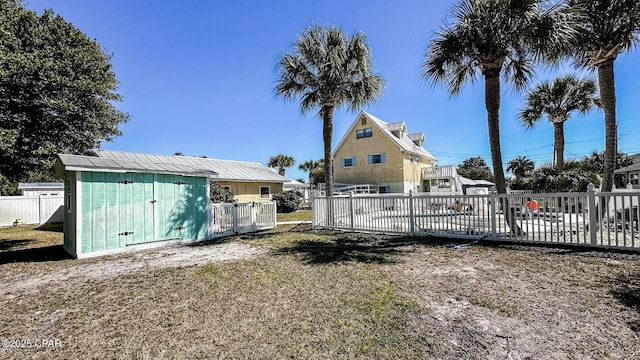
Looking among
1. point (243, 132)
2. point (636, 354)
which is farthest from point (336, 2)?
point (243, 132)

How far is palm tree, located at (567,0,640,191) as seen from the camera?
7.76 m

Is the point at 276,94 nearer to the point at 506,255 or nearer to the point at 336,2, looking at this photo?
the point at 336,2

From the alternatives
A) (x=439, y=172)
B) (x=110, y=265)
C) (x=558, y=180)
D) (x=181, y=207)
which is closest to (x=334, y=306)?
(x=110, y=265)

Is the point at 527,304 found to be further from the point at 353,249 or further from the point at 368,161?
the point at 368,161

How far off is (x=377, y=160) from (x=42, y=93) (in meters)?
21.3

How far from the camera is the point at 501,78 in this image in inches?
349

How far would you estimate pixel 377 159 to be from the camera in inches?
970

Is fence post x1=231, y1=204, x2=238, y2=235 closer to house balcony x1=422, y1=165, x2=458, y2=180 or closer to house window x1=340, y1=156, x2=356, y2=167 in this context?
house window x1=340, y1=156, x2=356, y2=167

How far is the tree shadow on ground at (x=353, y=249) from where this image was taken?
6.21 meters

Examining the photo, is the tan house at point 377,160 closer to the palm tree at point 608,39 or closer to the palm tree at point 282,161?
the palm tree at point 282,161

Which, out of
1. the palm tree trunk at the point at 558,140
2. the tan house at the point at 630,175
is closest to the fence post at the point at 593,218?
the palm tree trunk at the point at 558,140

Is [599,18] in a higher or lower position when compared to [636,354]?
higher

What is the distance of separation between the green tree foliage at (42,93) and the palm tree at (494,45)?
11.3 m

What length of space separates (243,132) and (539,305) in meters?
21.5
